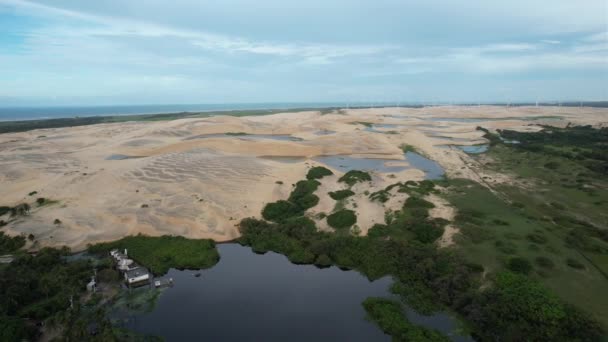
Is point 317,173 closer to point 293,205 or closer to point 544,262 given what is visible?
point 293,205

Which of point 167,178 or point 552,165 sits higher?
point 167,178

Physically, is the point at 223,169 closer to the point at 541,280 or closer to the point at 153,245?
the point at 153,245

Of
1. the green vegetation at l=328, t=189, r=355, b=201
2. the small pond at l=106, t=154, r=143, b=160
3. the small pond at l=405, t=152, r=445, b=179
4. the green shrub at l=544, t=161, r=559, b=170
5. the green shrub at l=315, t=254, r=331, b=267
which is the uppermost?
the small pond at l=106, t=154, r=143, b=160

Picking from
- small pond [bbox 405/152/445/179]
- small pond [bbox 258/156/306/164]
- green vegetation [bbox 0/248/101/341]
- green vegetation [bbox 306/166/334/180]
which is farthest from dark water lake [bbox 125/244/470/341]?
small pond [bbox 258/156/306/164]

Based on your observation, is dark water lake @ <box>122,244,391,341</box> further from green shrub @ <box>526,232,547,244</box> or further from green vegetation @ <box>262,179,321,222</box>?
green shrub @ <box>526,232,547,244</box>

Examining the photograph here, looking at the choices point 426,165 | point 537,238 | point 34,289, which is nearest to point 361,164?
point 426,165

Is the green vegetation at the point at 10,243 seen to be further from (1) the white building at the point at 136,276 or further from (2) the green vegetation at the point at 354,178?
(2) the green vegetation at the point at 354,178

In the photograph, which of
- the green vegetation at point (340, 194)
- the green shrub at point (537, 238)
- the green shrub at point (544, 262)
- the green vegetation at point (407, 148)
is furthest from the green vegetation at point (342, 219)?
the green vegetation at point (407, 148)
